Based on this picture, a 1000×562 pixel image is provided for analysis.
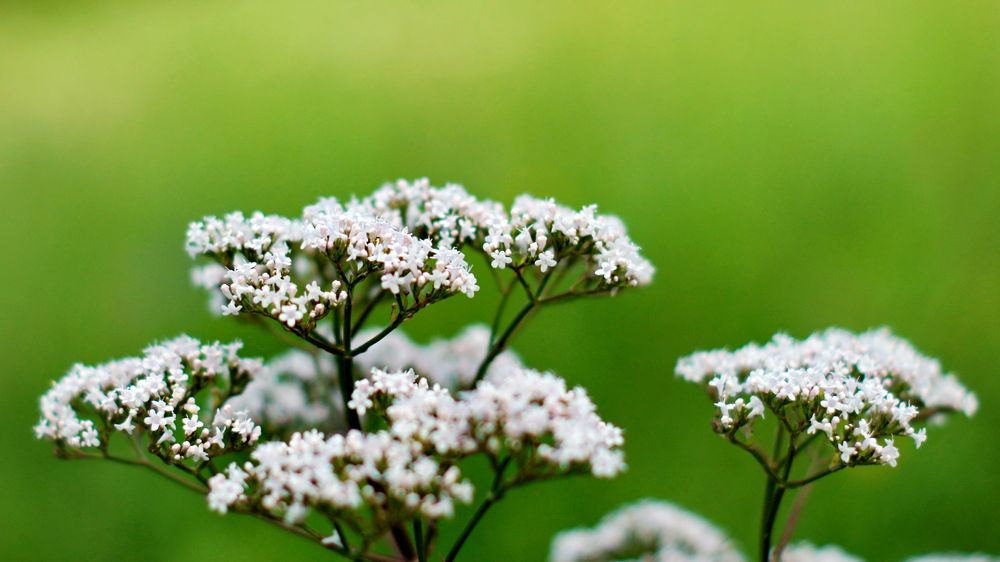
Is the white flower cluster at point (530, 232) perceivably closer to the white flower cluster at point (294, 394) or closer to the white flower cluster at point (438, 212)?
the white flower cluster at point (438, 212)

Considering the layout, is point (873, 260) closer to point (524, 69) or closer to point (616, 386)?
point (616, 386)

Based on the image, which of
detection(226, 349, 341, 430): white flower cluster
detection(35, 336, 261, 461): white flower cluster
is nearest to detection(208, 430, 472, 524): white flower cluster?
detection(35, 336, 261, 461): white flower cluster

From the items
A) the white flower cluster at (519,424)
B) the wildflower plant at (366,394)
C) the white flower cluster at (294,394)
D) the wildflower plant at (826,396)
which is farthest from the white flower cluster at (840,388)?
the white flower cluster at (294,394)

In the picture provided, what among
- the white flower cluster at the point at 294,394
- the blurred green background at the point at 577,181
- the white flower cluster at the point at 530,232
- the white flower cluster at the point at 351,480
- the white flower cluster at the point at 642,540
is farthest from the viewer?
the blurred green background at the point at 577,181

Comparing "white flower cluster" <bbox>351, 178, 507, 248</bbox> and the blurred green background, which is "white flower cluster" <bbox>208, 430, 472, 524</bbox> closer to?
"white flower cluster" <bbox>351, 178, 507, 248</bbox>

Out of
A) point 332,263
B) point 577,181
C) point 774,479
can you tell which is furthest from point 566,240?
point 577,181
